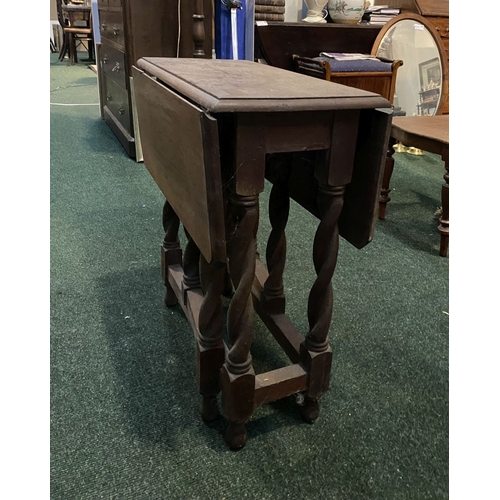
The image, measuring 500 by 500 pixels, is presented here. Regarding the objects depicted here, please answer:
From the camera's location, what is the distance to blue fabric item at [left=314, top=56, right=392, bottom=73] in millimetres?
2840

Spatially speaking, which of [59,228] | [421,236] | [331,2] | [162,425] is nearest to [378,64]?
[331,2]

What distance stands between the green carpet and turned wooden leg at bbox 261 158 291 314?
14 centimetres

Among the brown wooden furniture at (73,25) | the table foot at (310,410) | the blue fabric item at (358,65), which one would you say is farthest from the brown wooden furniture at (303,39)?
the brown wooden furniture at (73,25)

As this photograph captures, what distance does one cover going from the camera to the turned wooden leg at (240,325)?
2.87ft

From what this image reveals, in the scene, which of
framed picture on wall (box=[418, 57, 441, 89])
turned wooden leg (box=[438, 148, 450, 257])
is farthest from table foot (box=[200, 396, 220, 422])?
framed picture on wall (box=[418, 57, 441, 89])

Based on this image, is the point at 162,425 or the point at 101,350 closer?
the point at 162,425

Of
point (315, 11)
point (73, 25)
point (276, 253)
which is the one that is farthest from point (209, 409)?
point (73, 25)

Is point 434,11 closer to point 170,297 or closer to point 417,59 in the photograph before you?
point 417,59

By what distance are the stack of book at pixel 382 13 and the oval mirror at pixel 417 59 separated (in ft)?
0.83

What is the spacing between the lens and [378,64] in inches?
115

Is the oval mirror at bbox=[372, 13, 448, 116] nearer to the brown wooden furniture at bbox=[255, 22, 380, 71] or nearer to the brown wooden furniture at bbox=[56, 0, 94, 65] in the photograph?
the brown wooden furniture at bbox=[255, 22, 380, 71]

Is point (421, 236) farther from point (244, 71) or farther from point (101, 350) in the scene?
point (101, 350)

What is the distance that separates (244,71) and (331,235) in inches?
17.5

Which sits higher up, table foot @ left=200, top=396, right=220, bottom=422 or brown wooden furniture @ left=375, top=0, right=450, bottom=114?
brown wooden furniture @ left=375, top=0, right=450, bottom=114
